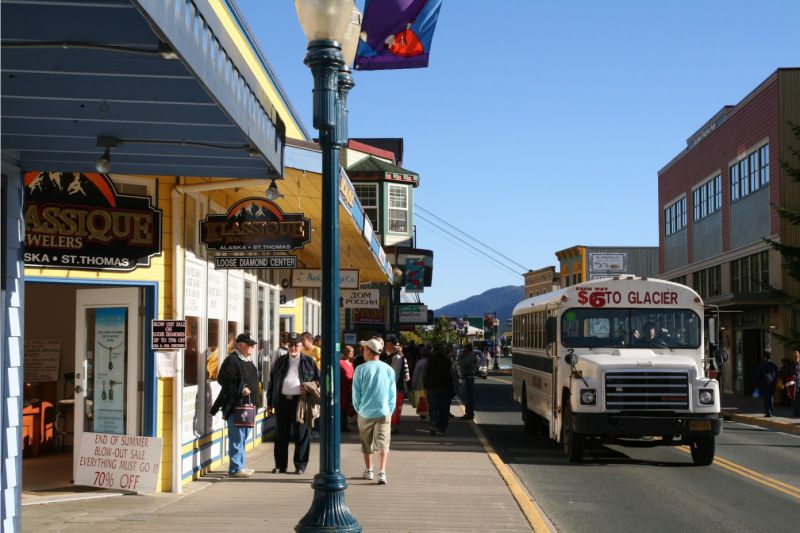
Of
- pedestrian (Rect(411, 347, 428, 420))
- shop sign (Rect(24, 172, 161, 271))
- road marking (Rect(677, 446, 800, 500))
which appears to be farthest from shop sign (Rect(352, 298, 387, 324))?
shop sign (Rect(24, 172, 161, 271))

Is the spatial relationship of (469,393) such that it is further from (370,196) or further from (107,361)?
(370,196)

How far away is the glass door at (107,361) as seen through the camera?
40.7ft

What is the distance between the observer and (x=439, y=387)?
20.4 meters

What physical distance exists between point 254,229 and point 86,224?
2567 millimetres

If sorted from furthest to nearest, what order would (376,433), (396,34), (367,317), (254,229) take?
1. (367,317)
2. (254,229)
3. (376,433)
4. (396,34)

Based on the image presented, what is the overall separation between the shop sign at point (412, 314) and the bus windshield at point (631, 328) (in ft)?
105

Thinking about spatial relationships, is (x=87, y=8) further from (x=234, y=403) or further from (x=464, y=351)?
(x=464, y=351)

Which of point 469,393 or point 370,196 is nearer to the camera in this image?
point 469,393

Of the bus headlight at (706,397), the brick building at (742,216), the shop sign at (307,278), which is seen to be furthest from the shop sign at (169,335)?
the brick building at (742,216)

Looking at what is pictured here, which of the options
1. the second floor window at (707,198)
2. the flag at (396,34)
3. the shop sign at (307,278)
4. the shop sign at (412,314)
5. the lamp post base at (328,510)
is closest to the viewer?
the lamp post base at (328,510)

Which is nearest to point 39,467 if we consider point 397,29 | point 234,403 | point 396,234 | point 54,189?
point 234,403

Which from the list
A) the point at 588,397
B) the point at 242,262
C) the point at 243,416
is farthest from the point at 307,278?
the point at 243,416

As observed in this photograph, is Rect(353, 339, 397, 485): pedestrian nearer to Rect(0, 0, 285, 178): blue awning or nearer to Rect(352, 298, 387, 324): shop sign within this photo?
Rect(0, 0, 285, 178): blue awning

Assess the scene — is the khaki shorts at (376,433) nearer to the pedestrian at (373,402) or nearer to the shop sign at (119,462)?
the pedestrian at (373,402)
